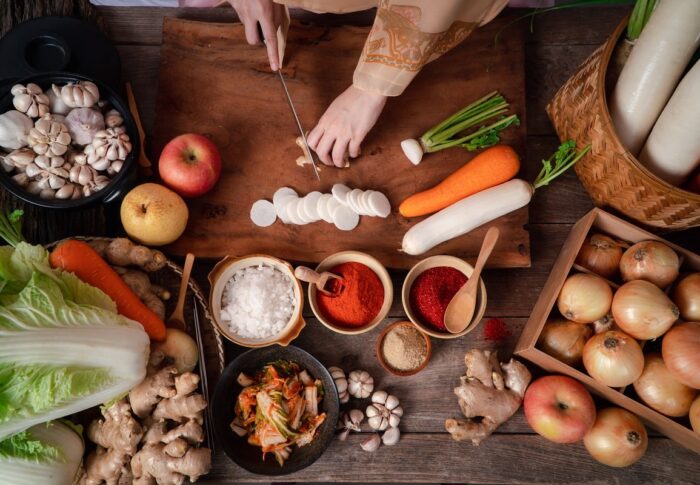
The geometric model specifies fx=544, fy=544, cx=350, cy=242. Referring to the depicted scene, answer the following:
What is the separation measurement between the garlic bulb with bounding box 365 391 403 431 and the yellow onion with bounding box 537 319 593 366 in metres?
0.40

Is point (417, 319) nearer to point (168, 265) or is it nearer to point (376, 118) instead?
point (376, 118)

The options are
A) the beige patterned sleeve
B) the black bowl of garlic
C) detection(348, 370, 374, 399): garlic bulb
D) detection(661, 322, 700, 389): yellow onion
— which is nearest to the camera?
the beige patterned sleeve

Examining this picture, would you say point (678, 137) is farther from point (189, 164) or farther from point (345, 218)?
point (189, 164)

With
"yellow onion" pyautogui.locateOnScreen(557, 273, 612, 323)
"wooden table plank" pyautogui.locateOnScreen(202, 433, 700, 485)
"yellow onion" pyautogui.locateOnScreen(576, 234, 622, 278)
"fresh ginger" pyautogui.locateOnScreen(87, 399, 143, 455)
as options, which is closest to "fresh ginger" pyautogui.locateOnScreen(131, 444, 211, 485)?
"fresh ginger" pyautogui.locateOnScreen(87, 399, 143, 455)

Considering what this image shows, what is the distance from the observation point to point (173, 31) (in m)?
1.60

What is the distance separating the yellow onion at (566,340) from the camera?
4.41 ft

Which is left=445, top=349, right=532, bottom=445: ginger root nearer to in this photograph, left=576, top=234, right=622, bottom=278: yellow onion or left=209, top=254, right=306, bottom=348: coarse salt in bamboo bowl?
left=576, top=234, right=622, bottom=278: yellow onion

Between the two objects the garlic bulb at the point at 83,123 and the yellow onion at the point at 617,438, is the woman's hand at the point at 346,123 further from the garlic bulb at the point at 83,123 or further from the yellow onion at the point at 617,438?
the yellow onion at the point at 617,438

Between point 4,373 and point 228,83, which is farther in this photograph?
point 228,83

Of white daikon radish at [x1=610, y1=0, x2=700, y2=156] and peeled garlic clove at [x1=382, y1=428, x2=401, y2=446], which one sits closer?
white daikon radish at [x1=610, y1=0, x2=700, y2=156]

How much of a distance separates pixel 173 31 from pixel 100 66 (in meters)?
0.24

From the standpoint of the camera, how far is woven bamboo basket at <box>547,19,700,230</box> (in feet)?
4.00

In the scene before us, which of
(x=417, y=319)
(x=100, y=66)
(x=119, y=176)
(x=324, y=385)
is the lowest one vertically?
(x=324, y=385)

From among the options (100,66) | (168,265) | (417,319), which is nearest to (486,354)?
(417,319)
